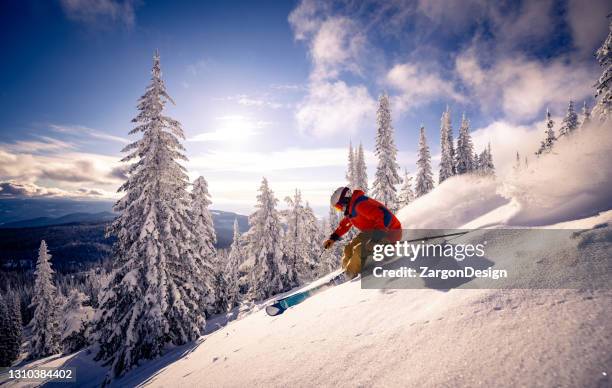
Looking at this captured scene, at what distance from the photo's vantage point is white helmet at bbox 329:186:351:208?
652 cm

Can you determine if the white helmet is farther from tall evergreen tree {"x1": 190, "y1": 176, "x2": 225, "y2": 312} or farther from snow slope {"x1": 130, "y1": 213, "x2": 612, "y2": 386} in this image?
tall evergreen tree {"x1": 190, "y1": 176, "x2": 225, "y2": 312}

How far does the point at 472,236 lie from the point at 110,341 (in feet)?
55.3

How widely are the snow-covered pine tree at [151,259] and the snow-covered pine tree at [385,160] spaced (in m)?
21.5

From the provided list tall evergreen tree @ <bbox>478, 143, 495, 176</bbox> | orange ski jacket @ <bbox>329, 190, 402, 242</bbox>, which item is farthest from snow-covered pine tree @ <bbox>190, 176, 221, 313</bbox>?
tall evergreen tree @ <bbox>478, 143, 495, 176</bbox>

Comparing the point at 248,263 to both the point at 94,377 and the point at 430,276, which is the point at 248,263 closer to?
the point at 94,377

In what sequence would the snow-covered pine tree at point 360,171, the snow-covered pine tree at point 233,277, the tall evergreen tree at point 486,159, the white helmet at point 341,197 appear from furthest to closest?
the tall evergreen tree at point 486,159
the snow-covered pine tree at point 360,171
the snow-covered pine tree at point 233,277
the white helmet at point 341,197

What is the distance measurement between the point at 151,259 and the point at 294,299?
31.8ft

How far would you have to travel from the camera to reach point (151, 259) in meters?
13.5

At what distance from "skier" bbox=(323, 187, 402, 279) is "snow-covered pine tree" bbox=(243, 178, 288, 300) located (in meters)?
21.5

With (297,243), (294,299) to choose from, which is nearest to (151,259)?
(294,299)

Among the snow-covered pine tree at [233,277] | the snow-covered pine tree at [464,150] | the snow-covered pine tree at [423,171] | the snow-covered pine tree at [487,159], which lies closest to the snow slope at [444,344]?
the snow-covered pine tree at [233,277]

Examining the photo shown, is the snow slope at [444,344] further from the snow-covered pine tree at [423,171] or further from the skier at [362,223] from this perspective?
the snow-covered pine tree at [423,171]

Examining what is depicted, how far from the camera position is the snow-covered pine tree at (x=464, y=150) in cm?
4203

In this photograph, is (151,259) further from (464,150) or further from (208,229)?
(464,150)
